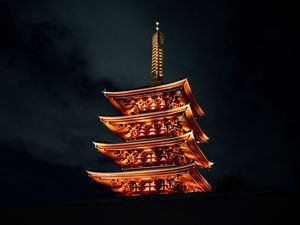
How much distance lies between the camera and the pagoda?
2644cm

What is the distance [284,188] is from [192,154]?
15135 mm

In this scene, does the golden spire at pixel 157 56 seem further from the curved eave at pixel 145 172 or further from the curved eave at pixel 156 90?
the curved eave at pixel 145 172

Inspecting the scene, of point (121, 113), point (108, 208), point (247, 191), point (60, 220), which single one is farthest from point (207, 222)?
point (121, 113)

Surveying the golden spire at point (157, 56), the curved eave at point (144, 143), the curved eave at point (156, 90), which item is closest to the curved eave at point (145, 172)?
the curved eave at point (144, 143)

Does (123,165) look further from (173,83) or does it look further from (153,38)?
(153,38)

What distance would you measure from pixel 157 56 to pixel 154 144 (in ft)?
37.2

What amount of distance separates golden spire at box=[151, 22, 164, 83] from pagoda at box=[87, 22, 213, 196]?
1307 millimetres

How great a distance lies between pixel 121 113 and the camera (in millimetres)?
32531

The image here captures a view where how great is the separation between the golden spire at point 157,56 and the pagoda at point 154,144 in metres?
1.31

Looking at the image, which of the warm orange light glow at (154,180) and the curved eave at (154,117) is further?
the curved eave at (154,117)

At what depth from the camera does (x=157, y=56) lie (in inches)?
1359

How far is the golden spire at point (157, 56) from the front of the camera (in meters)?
33.1

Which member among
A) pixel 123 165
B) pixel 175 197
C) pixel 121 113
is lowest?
pixel 175 197

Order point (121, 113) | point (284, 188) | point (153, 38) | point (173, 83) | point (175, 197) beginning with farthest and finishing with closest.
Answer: point (153, 38), point (121, 113), point (173, 83), point (175, 197), point (284, 188)
